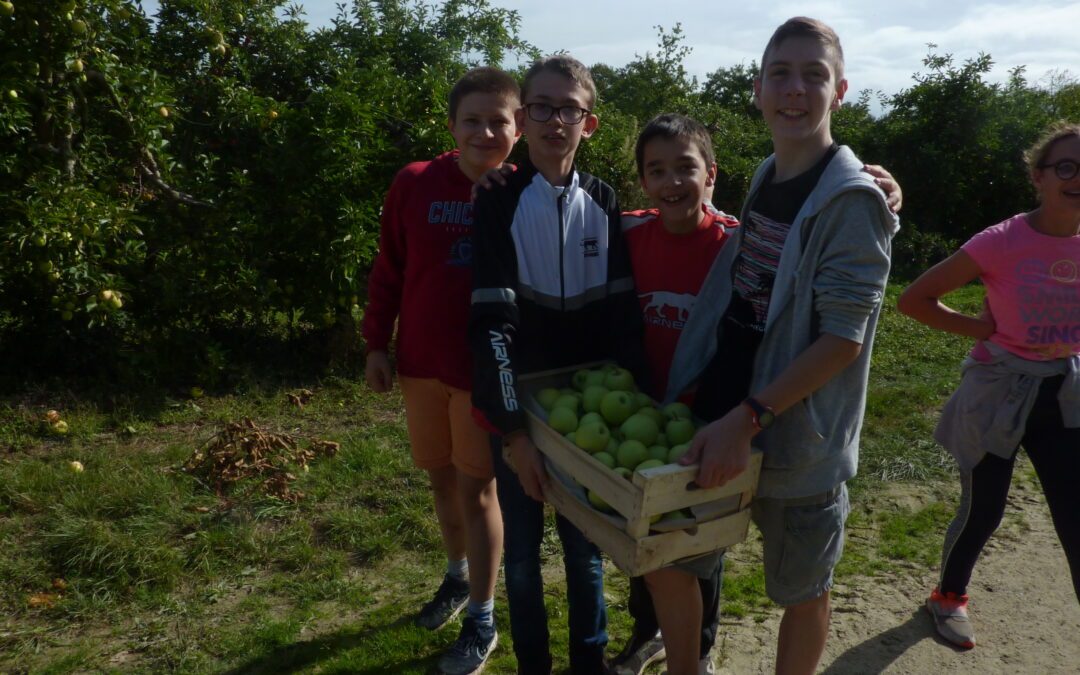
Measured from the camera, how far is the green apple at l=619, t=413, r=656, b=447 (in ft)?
7.31

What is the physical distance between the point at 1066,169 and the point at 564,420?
2090 millimetres

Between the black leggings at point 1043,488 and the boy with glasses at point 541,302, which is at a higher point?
the boy with glasses at point 541,302

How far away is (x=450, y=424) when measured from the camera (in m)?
3.06

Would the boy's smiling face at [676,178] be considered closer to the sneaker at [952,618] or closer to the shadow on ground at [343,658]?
the shadow on ground at [343,658]

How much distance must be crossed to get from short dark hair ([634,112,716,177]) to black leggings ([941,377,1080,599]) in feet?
5.23

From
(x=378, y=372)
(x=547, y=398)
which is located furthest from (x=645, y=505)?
(x=378, y=372)

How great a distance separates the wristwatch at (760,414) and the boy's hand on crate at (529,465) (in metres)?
0.68

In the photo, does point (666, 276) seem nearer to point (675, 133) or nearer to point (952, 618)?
point (675, 133)

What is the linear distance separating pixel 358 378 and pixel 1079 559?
4922 mm

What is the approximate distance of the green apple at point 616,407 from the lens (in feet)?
7.57

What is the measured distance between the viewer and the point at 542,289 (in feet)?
8.41

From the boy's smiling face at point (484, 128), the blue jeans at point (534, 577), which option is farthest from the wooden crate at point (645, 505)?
the boy's smiling face at point (484, 128)

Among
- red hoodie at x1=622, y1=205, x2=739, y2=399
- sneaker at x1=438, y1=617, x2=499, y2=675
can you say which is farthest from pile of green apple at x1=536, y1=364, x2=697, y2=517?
sneaker at x1=438, y1=617, x2=499, y2=675

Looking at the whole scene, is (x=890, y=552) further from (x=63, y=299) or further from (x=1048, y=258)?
(x=63, y=299)
